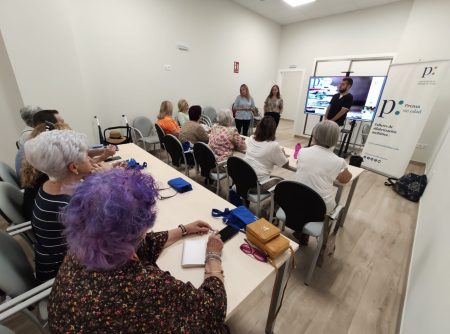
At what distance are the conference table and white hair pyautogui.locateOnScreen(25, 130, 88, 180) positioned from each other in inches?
21.3

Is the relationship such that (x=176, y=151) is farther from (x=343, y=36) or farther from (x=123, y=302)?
(x=343, y=36)

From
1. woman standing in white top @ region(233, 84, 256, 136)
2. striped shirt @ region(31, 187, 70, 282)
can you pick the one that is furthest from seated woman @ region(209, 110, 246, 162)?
woman standing in white top @ region(233, 84, 256, 136)

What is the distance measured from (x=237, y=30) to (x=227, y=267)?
6009 millimetres

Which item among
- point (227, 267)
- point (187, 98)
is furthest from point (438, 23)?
point (227, 267)

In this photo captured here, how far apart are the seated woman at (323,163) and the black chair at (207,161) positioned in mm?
995

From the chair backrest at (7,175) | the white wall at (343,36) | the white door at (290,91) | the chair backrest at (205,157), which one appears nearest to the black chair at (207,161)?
the chair backrest at (205,157)

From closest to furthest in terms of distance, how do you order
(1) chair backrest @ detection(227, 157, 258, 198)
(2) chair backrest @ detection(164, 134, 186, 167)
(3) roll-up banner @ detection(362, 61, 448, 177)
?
1. (1) chair backrest @ detection(227, 157, 258, 198)
2. (2) chair backrest @ detection(164, 134, 186, 167)
3. (3) roll-up banner @ detection(362, 61, 448, 177)

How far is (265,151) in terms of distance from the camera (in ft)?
6.81

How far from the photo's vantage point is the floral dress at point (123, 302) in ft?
1.84

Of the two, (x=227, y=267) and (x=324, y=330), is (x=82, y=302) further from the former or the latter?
(x=324, y=330)

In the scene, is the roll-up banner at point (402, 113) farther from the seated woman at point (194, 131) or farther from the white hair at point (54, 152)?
the white hair at point (54, 152)

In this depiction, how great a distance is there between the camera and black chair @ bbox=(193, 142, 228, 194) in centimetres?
239

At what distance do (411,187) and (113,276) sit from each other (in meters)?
4.08

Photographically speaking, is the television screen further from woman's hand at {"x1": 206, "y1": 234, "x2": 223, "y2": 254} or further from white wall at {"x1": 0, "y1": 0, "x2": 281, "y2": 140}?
woman's hand at {"x1": 206, "y1": 234, "x2": 223, "y2": 254}
